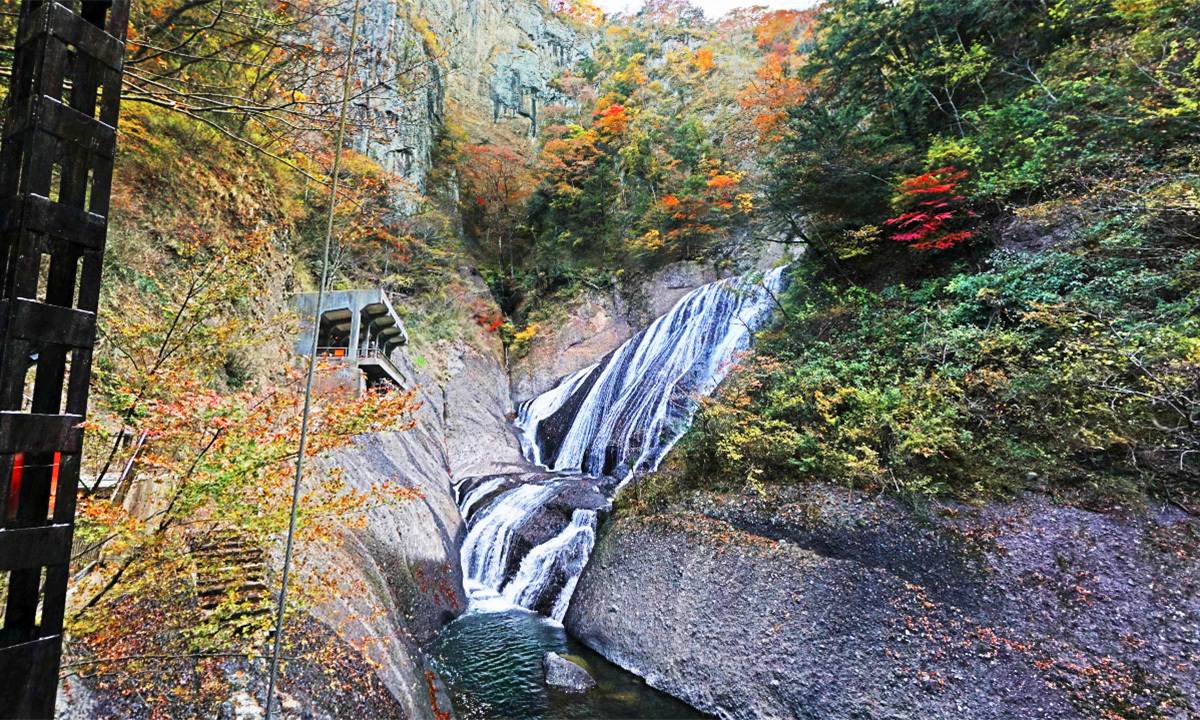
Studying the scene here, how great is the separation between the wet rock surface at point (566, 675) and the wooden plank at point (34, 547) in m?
6.45

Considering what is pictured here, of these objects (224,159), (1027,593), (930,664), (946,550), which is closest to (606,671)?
(930,664)

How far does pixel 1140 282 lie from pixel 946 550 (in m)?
4.31

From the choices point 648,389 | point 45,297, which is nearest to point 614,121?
point 648,389

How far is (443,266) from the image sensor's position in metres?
20.6

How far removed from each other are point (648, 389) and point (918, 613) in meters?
9.58

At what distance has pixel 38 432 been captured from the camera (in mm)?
1393

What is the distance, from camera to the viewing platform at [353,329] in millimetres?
11781

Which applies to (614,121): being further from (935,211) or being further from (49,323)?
(49,323)

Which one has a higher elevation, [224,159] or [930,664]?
[224,159]

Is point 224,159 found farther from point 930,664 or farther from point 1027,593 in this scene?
point 1027,593

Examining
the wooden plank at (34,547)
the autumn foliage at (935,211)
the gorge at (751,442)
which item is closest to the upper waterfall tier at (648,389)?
the gorge at (751,442)

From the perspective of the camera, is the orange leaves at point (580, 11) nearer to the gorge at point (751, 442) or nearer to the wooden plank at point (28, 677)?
the gorge at point (751, 442)

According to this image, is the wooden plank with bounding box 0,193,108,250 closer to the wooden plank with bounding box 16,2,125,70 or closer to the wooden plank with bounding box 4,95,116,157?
the wooden plank with bounding box 4,95,116,157

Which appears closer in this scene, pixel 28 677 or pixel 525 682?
pixel 28 677
